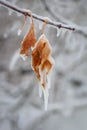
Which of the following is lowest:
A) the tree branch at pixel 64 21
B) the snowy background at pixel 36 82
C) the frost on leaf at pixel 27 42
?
the snowy background at pixel 36 82

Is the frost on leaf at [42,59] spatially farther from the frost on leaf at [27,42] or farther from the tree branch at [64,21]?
the tree branch at [64,21]

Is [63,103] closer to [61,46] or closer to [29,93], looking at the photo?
[29,93]

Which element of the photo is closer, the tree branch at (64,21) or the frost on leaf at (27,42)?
the frost on leaf at (27,42)

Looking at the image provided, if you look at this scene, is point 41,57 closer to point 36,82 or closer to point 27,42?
point 27,42

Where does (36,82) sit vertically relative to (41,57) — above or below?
below

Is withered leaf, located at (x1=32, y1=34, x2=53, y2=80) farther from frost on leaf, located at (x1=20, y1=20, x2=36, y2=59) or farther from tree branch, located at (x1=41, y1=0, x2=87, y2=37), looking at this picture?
tree branch, located at (x1=41, y1=0, x2=87, y2=37)

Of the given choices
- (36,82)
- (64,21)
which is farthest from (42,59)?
(36,82)

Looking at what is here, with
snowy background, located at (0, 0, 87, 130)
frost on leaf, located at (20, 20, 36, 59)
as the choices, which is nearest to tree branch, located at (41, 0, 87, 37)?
snowy background, located at (0, 0, 87, 130)

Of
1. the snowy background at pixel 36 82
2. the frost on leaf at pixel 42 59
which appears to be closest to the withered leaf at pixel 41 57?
the frost on leaf at pixel 42 59

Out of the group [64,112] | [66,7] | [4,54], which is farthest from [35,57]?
[64,112]

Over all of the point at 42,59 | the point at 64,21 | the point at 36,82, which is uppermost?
the point at 64,21

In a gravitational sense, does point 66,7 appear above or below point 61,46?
above
